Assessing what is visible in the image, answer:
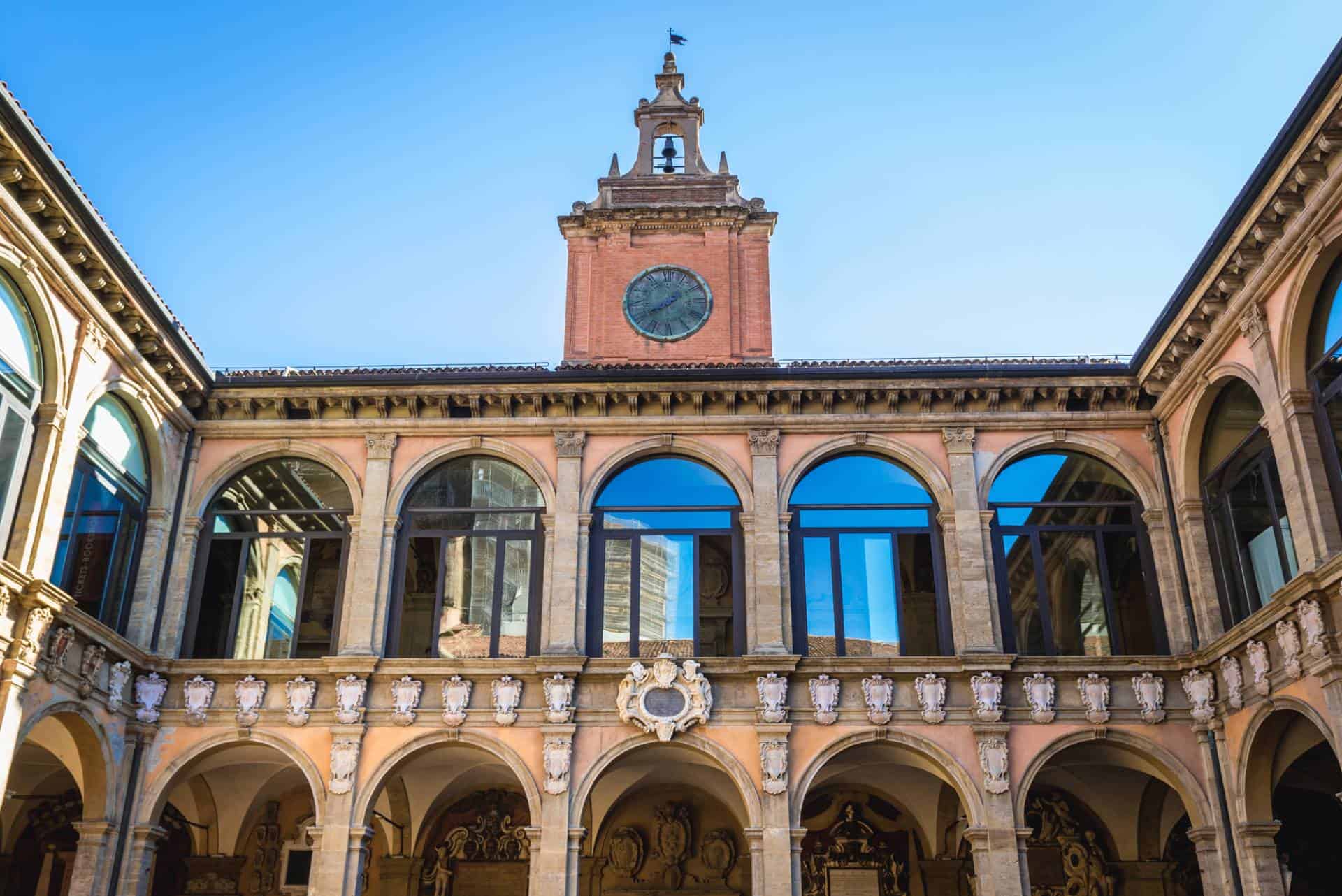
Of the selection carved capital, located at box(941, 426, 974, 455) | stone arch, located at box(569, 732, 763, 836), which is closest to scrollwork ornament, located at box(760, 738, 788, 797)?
stone arch, located at box(569, 732, 763, 836)

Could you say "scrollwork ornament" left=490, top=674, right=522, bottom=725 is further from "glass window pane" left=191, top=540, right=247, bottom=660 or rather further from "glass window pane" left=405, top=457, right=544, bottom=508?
"glass window pane" left=191, top=540, right=247, bottom=660

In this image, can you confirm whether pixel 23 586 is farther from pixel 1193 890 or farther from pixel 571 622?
pixel 1193 890

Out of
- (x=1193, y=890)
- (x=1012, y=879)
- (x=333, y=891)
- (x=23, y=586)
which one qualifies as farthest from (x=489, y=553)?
(x=1193, y=890)

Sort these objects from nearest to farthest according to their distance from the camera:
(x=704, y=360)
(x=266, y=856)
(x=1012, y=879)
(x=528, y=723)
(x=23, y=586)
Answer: (x=23, y=586) → (x=1012, y=879) → (x=528, y=723) → (x=266, y=856) → (x=704, y=360)

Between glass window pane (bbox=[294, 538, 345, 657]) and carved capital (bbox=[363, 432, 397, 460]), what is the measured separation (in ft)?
4.94

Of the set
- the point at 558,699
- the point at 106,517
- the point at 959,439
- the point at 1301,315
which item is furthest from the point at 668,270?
the point at 1301,315

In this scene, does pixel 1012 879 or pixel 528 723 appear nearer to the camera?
pixel 1012 879

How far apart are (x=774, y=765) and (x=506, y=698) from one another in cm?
405

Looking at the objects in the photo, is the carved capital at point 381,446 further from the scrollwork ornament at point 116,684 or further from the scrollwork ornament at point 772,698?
the scrollwork ornament at point 772,698

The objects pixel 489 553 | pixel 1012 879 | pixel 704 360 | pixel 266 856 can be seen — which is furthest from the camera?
pixel 704 360

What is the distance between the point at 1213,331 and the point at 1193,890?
9.52 metres

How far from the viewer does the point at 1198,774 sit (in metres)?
17.7

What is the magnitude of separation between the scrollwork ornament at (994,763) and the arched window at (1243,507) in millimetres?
3795

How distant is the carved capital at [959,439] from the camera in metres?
20.0
